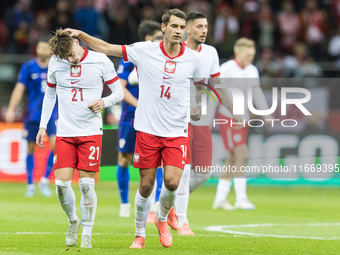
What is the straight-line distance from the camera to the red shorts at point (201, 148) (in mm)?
9766

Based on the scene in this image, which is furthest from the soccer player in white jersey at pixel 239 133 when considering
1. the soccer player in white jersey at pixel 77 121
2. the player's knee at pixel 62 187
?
the player's knee at pixel 62 187

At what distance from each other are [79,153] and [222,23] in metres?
14.9

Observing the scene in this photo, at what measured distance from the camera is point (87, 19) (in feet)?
70.4

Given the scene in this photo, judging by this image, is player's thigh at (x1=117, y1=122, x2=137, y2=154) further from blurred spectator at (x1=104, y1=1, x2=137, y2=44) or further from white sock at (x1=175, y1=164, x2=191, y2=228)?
blurred spectator at (x1=104, y1=1, x2=137, y2=44)

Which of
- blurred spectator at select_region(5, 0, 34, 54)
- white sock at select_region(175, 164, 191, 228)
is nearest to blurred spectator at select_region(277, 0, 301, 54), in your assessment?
blurred spectator at select_region(5, 0, 34, 54)

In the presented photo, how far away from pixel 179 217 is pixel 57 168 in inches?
83.1

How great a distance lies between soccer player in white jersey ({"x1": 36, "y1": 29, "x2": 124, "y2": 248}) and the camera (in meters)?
7.88

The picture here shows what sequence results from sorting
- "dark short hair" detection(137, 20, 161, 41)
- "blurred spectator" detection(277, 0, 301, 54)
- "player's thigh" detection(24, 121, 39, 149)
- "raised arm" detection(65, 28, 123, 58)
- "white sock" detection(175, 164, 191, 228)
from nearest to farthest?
"raised arm" detection(65, 28, 123, 58) → "white sock" detection(175, 164, 191, 228) → "dark short hair" detection(137, 20, 161, 41) → "player's thigh" detection(24, 121, 39, 149) → "blurred spectator" detection(277, 0, 301, 54)

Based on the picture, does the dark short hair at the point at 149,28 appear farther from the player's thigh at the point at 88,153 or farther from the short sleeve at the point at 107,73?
the player's thigh at the point at 88,153

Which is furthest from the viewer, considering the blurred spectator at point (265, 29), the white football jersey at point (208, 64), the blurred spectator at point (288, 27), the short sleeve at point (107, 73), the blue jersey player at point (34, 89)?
the blurred spectator at point (288, 27)

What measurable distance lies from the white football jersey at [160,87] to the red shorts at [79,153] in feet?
1.67

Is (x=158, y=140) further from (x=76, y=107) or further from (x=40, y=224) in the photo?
(x=40, y=224)

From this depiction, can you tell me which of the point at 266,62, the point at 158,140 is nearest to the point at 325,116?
the point at 266,62

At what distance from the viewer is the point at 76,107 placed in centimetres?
795
